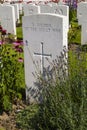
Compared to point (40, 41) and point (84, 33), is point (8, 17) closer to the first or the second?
point (84, 33)

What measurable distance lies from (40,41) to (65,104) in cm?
137

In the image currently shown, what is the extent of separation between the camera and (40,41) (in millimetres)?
4418

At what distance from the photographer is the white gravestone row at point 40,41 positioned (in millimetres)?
4168

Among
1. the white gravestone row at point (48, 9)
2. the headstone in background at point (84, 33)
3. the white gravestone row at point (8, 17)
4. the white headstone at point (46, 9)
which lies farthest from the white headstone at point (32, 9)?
the headstone in background at point (84, 33)

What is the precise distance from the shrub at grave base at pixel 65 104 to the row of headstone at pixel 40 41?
336 mm

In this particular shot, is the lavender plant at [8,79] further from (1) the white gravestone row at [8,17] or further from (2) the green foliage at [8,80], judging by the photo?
(1) the white gravestone row at [8,17]

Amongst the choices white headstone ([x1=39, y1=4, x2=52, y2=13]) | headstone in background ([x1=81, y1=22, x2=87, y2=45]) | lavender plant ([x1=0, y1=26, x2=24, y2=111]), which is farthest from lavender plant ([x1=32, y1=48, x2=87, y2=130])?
white headstone ([x1=39, y1=4, x2=52, y2=13])

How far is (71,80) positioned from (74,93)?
0.51 feet

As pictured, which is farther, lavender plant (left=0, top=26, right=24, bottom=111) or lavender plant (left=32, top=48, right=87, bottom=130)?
lavender plant (left=0, top=26, right=24, bottom=111)

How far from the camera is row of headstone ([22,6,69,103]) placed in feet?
13.7

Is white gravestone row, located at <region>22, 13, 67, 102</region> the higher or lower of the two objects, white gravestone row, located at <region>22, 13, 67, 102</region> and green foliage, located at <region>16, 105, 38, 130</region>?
the higher

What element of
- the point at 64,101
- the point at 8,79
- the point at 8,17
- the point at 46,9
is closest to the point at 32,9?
the point at 46,9

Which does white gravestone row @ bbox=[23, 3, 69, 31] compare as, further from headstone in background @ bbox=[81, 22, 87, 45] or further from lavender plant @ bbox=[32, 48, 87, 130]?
lavender plant @ bbox=[32, 48, 87, 130]

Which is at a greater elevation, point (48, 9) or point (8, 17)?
point (48, 9)
